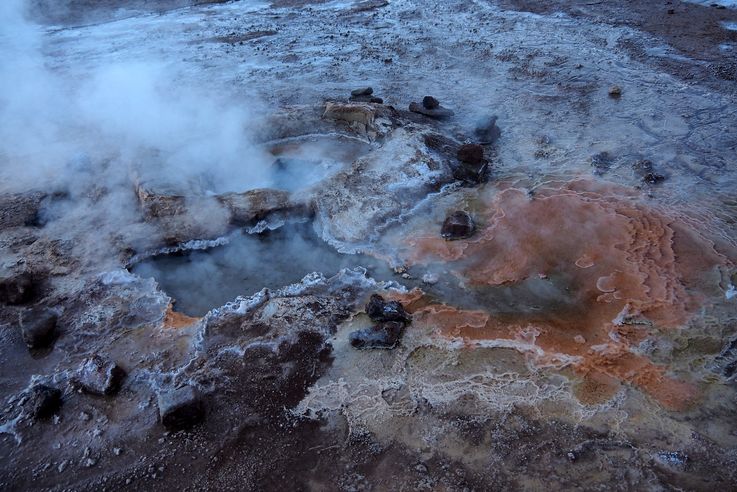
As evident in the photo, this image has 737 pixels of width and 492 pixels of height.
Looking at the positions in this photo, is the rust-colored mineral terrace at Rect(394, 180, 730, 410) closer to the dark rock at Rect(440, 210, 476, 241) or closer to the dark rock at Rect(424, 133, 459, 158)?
the dark rock at Rect(440, 210, 476, 241)

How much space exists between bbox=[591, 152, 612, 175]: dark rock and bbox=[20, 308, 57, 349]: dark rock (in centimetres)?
549

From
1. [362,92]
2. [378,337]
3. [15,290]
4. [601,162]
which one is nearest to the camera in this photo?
[378,337]

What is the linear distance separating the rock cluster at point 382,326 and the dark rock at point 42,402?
211 centimetres

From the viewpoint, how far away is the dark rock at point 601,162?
19.0 ft

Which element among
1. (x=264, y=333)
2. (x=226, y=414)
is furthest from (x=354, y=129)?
(x=226, y=414)

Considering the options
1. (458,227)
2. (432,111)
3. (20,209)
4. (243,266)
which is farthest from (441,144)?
(20,209)

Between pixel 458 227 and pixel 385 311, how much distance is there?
1.33 meters

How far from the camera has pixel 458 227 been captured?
16.3ft

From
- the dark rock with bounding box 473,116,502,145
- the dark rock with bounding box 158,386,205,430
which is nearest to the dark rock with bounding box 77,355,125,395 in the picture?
the dark rock with bounding box 158,386,205,430

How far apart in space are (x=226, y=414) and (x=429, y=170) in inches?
137

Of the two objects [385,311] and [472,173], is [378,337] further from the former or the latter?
[472,173]

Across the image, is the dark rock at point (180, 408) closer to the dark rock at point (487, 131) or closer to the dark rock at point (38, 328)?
the dark rock at point (38, 328)

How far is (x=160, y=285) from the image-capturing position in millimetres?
4781

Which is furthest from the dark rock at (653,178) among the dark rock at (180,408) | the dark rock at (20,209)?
the dark rock at (20,209)
